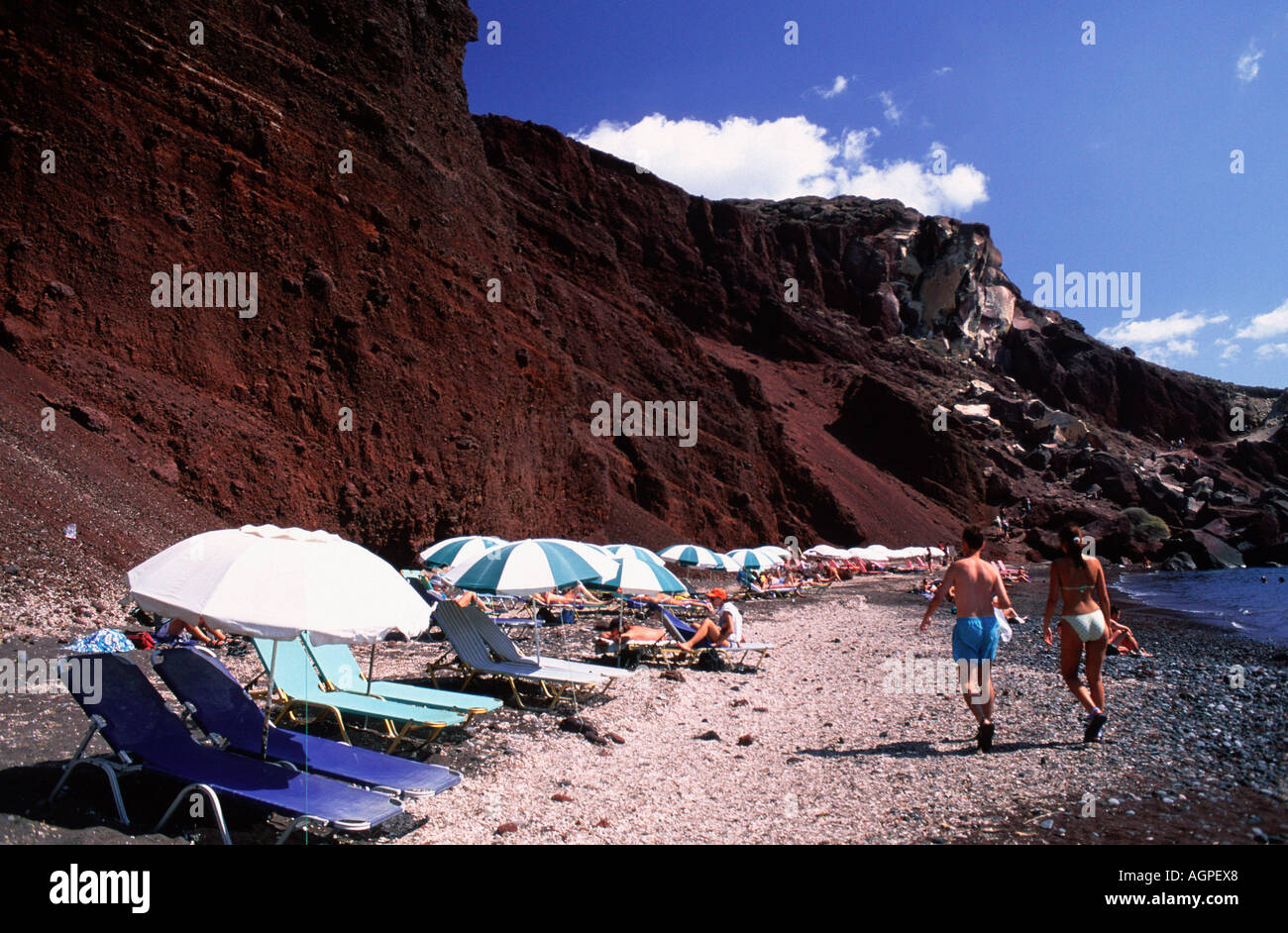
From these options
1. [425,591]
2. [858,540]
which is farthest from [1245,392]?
[425,591]

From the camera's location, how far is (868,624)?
19625 millimetres

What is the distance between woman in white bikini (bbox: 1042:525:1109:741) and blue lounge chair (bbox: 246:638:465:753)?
210 inches

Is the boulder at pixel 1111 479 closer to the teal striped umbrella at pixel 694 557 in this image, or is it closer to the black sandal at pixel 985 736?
the teal striped umbrella at pixel 694 557

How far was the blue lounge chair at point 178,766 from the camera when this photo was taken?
13.3 feet

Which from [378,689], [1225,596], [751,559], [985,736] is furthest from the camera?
[1225,596]

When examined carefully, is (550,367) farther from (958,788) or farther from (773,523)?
(958,788)

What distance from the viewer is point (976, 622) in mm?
6461

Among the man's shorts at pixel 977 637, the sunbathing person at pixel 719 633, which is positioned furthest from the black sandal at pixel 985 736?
the sunbathing person at pixel 719 633

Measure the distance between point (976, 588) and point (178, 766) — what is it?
595 cm

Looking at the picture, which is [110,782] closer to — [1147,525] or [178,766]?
[178,766]

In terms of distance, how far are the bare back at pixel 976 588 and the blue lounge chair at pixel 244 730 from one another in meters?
4.37

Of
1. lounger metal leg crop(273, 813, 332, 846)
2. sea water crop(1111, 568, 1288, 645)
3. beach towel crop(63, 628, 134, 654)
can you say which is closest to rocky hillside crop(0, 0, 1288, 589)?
beach towel crop(63, 628, 134, 654)

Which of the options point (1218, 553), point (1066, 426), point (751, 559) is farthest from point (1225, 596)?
point (1066, 426)

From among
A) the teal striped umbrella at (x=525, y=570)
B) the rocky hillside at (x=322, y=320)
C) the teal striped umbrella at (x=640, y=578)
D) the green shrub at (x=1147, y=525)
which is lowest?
the green shrub at (x=1147, y=525)
